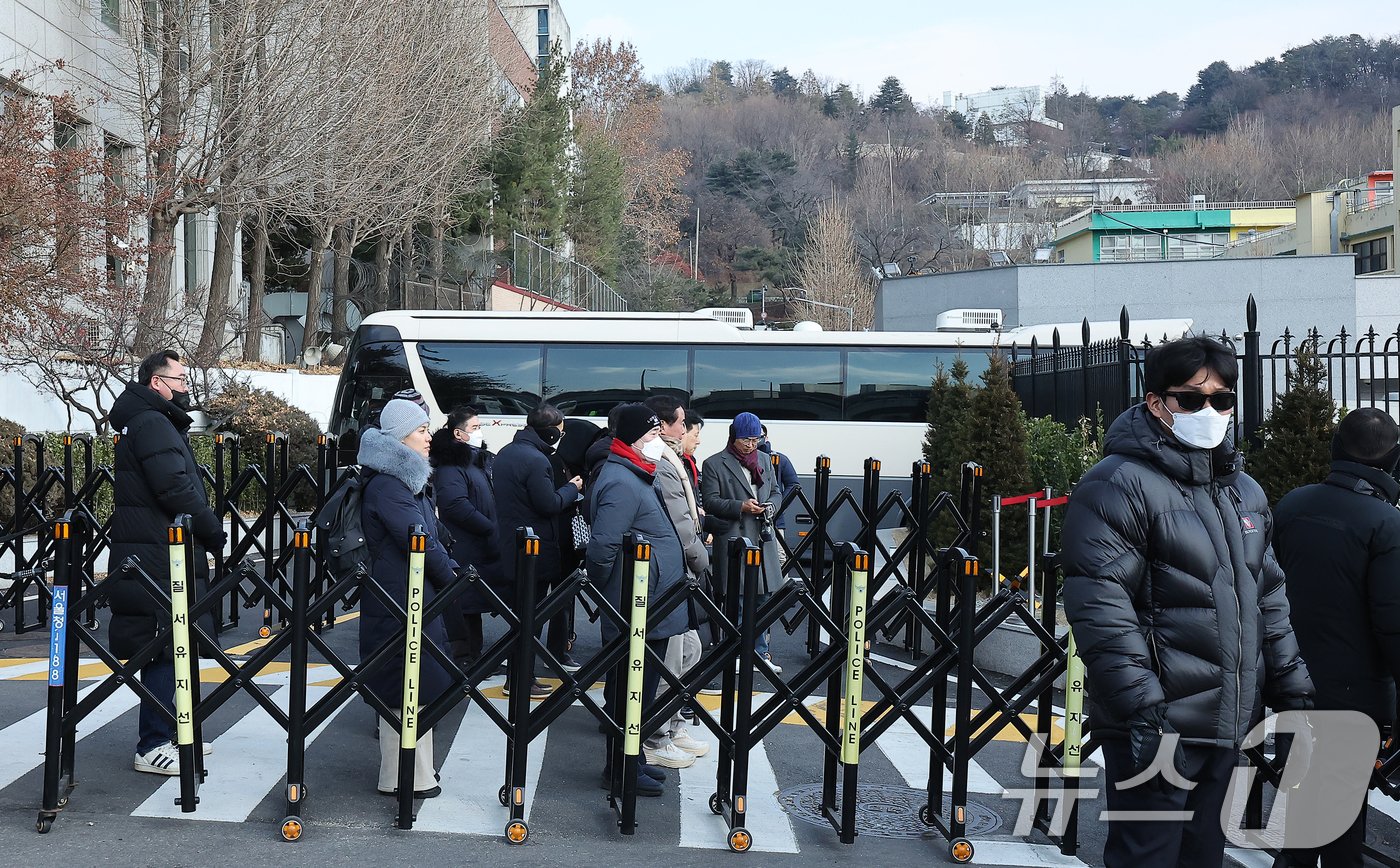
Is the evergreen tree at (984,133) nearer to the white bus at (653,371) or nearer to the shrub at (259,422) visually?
the shrub at (259,422)

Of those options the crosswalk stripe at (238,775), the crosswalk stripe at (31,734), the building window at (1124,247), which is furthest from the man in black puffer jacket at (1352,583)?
the building window at (1124,247)

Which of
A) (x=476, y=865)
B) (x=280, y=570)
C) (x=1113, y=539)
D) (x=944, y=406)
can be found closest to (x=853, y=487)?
(x=944, y=406)

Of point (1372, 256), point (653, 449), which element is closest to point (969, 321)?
point (653, 449)

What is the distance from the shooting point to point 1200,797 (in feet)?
12.9

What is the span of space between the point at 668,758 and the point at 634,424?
5.93 feet

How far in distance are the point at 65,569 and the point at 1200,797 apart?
4.71 metres

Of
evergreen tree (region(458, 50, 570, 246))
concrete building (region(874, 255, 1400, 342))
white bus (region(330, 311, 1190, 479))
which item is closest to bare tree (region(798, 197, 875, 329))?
evergreen tree (region(458, 50, 570, 246))

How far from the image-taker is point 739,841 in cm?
562

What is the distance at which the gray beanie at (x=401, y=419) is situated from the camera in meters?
6.15

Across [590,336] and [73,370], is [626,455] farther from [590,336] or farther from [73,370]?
[73,370]

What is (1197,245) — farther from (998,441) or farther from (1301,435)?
(1301,435)

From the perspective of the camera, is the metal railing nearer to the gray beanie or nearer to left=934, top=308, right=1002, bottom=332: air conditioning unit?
left=934, top=308, right=1002, bottom=332: air conditioning unit

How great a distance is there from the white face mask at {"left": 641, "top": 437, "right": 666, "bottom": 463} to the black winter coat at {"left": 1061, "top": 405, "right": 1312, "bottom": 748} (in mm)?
3027

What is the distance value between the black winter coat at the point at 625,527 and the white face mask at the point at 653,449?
0.33 feet
